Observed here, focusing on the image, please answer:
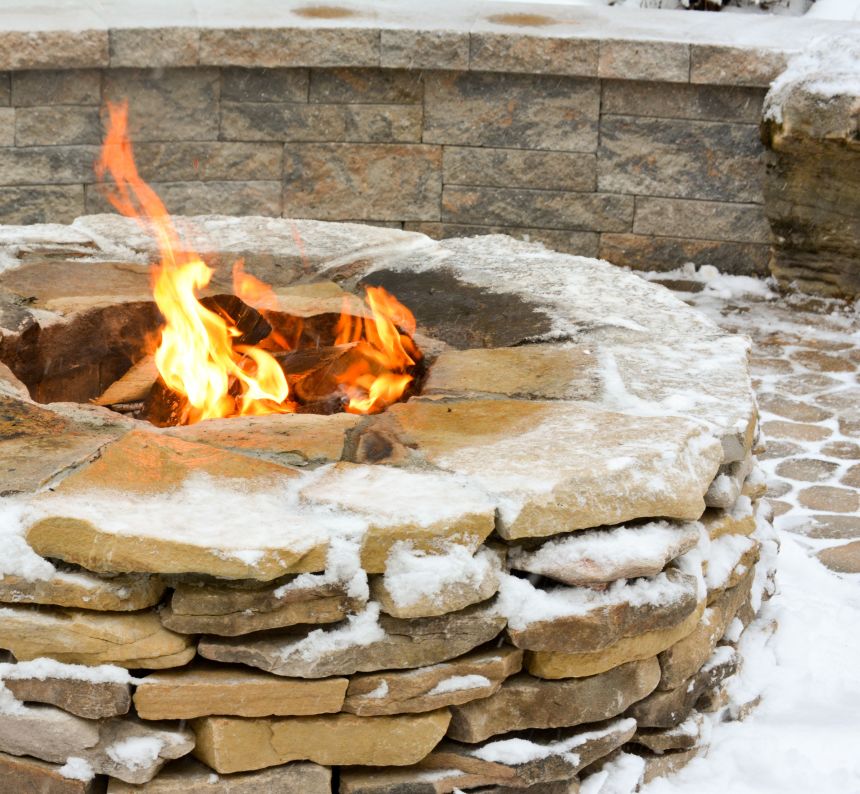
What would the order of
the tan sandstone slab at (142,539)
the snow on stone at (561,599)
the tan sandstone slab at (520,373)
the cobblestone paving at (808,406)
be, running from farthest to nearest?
the cobblestone paving at (808,406)
the tan sandstone slab at (520,373)
the snow on stone at (561,599)
the tan sandstone slab at (142,539)

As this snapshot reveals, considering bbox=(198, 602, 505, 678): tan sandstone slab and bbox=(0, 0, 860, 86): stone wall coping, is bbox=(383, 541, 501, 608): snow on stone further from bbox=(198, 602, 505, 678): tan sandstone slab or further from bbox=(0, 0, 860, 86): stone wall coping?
bbox=(0, 0, 860, 86): stone wall coping

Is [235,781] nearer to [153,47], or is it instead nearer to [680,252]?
[153,47]

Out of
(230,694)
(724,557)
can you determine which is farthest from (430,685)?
(724,557)

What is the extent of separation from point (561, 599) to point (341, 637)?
0.44 metres

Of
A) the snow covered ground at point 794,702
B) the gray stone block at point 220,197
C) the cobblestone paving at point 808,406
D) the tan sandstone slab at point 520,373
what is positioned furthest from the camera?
the gray stone block at point 220,197

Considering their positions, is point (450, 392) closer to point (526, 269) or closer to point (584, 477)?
point (584, 477)

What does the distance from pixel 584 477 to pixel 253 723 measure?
0.79 m

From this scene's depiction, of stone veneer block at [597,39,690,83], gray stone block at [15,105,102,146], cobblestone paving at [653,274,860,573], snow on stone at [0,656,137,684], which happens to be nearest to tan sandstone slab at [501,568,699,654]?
A: snow on stone at [0,656,137,684]

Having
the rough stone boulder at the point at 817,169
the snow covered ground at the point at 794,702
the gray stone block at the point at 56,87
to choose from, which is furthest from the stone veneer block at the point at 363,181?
the snow covered ground at the point at 794,702

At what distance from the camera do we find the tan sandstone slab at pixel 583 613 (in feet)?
8.58

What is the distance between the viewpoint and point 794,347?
5945 millimetres

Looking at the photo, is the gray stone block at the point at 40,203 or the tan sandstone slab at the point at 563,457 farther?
the gray stone block at the point at 40,203

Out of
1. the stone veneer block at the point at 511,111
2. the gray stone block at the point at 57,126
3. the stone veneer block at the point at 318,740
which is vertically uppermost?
the stone veneer block at the point at 511,111

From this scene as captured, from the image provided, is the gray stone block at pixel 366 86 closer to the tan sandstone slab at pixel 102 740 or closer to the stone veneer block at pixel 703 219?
the stone veneer block at pixel 703 219
